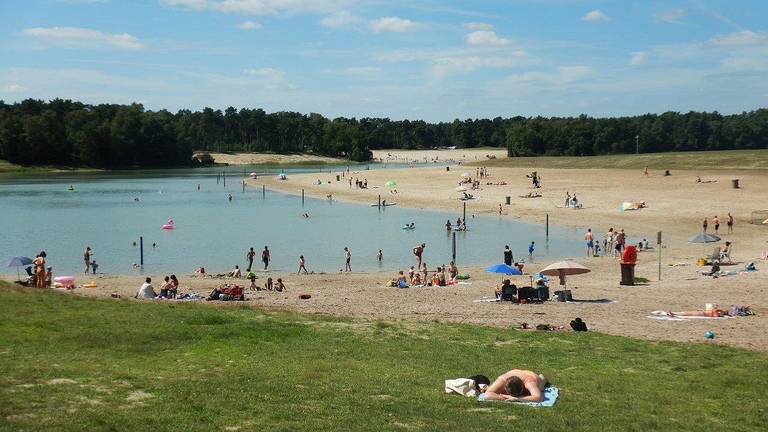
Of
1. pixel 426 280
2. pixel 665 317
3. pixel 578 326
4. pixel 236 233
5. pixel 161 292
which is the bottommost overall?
pixel 236 233

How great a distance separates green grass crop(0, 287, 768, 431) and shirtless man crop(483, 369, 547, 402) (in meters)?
0.47

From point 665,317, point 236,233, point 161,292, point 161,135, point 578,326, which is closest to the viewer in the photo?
point 578,326

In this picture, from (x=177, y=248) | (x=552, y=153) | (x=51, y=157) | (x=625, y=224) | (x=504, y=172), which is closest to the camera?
(x=177, y=248)

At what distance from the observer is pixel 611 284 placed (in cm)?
3116

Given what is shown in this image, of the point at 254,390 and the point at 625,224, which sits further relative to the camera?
the point at 625,224

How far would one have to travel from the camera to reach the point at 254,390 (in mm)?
12789

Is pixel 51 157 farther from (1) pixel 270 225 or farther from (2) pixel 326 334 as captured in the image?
(2) pixel 326 334

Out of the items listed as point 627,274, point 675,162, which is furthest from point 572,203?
point 675,162

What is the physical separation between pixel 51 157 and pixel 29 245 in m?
114

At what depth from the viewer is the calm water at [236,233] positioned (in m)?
44.4

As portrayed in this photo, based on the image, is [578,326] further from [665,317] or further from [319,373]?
[319,373]

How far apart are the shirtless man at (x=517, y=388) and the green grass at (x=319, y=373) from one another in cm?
47

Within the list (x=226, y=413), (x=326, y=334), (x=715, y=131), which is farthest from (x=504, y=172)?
(x=226, y=413)

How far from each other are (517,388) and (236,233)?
46023 millimetres
